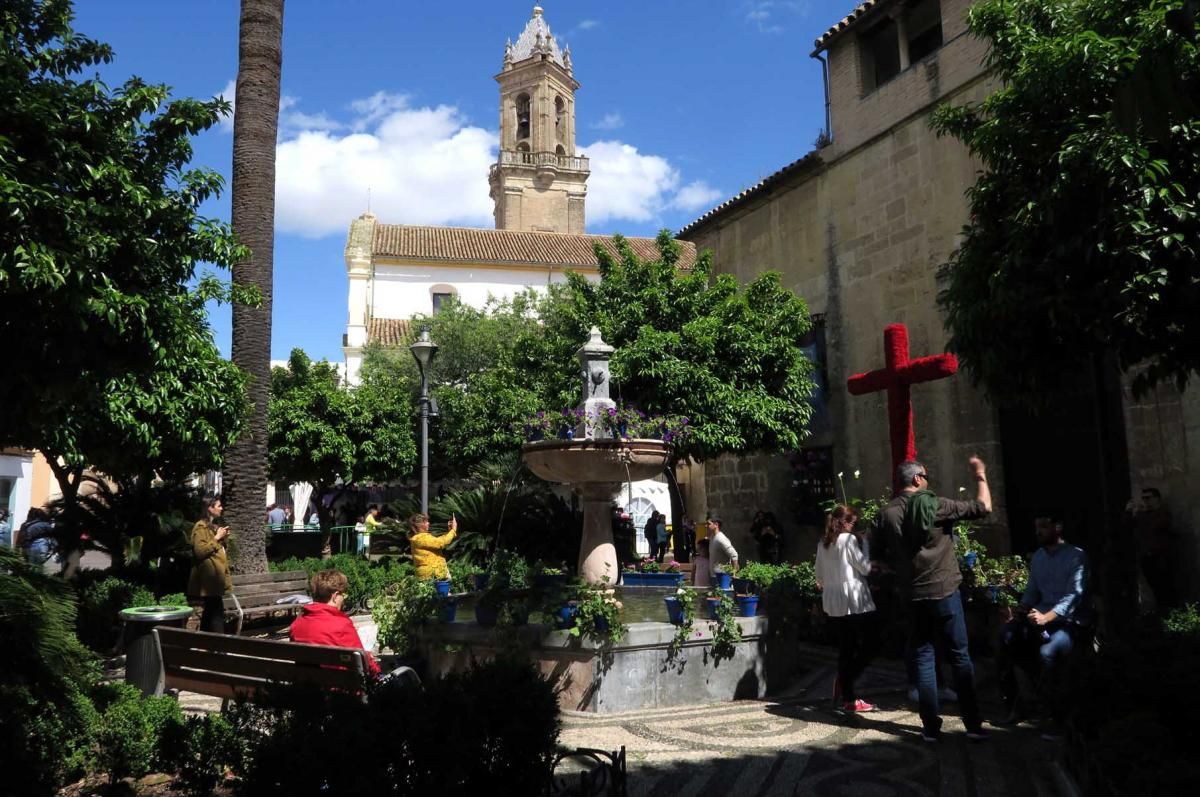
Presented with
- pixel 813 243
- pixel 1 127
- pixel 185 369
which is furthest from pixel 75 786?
pixel 813 243

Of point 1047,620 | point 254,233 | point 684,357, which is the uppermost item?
point 254,233

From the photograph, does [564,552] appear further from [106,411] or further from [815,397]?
[106,411]

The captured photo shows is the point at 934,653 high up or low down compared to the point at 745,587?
down

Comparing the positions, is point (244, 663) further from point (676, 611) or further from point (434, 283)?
point (434, 283)

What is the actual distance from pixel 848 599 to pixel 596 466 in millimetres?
2460

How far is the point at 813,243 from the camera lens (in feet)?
51.3

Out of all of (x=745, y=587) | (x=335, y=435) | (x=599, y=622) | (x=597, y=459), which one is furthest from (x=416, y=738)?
(x=335, y=435)

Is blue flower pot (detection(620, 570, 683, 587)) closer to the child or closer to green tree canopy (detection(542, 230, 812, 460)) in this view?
the child

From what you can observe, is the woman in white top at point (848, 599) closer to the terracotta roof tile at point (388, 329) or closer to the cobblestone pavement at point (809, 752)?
the cobblestone pavement at point (809, 752)

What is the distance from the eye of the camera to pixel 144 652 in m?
6.00

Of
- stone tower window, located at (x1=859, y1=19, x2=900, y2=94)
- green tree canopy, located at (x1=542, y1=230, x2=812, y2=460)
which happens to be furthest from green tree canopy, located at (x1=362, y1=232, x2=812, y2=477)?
stone tower window, located at (x1=859, y1=19, x2=900, y2=94)

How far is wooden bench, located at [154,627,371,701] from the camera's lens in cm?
456

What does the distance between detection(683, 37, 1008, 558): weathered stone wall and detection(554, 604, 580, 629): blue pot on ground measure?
793cm

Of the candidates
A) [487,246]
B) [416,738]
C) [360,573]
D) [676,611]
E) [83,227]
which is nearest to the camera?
[416,738]
